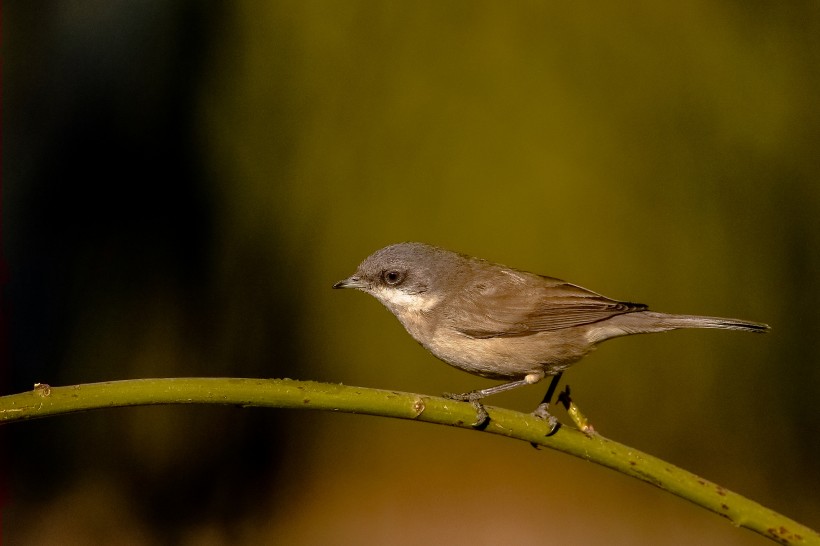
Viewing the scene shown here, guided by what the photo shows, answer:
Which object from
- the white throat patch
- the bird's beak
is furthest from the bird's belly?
the bird's beak

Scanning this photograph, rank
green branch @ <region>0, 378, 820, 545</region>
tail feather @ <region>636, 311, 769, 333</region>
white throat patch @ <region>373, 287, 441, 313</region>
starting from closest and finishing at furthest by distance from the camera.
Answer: green branch @ <region>0, 378, 820, 545</region>, tail feather @ <region>636, 311, 769, 333</region>, white throat patch @ <region>373, 287, 441, 313</region>

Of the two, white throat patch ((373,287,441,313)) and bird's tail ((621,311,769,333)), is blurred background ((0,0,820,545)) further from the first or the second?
bird's tail ((621,311,769,333))

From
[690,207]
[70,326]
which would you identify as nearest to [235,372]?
[70,326]

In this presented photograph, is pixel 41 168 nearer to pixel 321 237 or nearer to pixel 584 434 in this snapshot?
pixel 321 237

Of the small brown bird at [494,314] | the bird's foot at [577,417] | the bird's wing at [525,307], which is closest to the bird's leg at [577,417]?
the bird's foot at [577,417]

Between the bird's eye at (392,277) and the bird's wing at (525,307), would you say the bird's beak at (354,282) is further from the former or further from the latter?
the bird's wing at (525,307)
